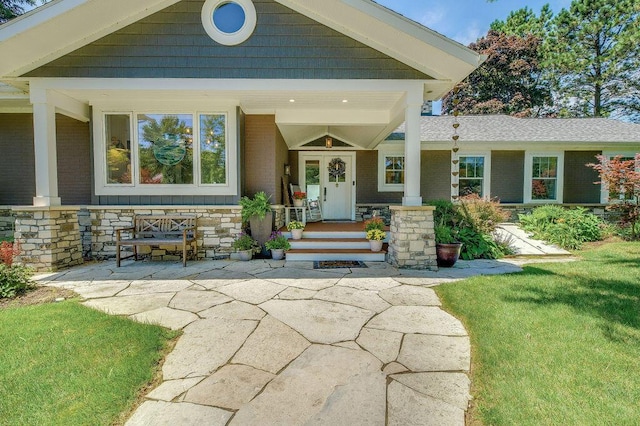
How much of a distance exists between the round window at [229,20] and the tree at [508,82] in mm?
19659

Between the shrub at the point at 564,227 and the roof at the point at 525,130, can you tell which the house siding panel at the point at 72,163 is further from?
the shrub at the point at 564,227

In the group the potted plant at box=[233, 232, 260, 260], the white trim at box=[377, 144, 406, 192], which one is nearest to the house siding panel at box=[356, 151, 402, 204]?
the white trim at box=[377, 144, 406, 192]

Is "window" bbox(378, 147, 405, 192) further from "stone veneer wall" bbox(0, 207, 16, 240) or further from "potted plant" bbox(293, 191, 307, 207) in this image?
"stone veneer wall" bbox(0, 207, 16, 240)

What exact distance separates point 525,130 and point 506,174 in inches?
72.8

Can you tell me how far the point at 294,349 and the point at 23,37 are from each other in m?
6.07

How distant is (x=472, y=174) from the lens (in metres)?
10.2

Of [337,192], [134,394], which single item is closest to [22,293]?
[134,394]

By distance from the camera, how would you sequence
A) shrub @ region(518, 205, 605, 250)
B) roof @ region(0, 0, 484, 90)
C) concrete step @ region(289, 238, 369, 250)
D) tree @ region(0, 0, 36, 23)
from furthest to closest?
tree @ region(0, 0, 36, 23)
shrub @ region(518, 205, 605, 250)
concrete step @ region(289, 238, 369, 250)
roof @ region(0, 0, 484, 90)

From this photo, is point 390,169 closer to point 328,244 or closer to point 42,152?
point 328,244

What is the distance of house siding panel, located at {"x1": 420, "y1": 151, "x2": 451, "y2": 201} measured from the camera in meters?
10.2

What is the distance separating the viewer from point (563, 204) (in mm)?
10016

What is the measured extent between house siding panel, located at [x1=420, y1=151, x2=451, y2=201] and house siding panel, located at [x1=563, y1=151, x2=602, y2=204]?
3.77 meters

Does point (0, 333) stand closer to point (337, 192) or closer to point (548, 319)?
point (548, 319)

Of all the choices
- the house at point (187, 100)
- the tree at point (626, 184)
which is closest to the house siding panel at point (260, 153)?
the house at point (187, 100)
